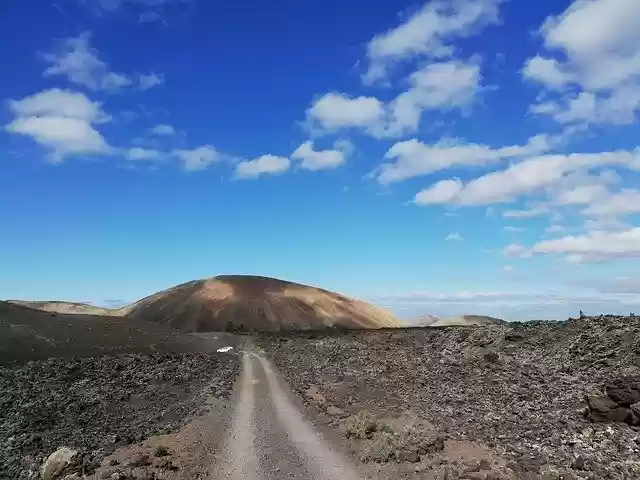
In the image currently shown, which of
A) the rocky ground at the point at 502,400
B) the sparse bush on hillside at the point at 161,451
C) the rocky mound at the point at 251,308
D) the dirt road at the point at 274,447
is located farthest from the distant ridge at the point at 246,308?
the sparse bush on hillside at the point at 161,451

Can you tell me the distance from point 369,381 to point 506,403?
40.7 feet

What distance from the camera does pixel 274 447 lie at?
1997 cm

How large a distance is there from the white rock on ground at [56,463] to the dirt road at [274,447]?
5799mm

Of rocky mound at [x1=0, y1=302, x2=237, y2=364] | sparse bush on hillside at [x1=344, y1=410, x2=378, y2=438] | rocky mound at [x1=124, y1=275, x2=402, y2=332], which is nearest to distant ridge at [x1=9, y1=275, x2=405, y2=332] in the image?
rocky mound at [x1=124, y1=275, x2=402, y2=332]

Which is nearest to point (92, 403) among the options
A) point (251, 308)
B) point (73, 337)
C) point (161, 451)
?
point (161, 451)

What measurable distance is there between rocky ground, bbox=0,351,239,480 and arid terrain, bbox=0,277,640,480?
11 cm

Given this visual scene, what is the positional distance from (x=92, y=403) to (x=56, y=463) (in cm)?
1182

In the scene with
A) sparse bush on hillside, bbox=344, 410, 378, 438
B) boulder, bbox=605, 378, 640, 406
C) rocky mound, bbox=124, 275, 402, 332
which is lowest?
sparse bush on hillside, bbox=344, 410, 378, 438

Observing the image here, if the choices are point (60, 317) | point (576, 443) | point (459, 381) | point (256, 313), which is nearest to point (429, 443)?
point (576, 443)

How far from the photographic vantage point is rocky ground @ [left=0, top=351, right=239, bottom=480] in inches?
839

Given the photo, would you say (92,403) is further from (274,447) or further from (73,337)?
(73,337)

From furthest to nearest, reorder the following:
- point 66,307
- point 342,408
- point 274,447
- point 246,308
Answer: point 66,307
point 246,308
point 342,408
point 274,447

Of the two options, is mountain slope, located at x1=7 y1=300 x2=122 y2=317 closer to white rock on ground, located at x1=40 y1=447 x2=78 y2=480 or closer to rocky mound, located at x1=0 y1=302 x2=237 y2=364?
rocky mound, located at x1=0 y1=302 x2=237 y2=364

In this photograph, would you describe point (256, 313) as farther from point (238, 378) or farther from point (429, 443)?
point (429, 443)
